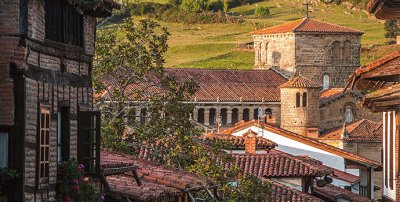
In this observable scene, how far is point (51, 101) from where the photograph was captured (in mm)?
21984

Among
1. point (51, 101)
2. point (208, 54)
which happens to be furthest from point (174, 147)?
point (208, 54)

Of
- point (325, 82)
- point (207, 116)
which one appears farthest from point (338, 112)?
point (325, 82)

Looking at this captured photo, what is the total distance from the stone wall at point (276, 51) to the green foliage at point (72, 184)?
12121 centimetres

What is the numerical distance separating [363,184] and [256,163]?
17017 mm

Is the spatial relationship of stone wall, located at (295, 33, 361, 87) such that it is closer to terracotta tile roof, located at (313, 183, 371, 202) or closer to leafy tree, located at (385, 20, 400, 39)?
leafy tree, located at (385, 20, 400, 39)

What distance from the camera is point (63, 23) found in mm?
23391

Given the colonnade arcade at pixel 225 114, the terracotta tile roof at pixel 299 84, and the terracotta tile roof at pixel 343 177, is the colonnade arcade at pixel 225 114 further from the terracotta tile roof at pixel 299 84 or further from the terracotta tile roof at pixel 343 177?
the terracotta tile roof at pixel 343 177

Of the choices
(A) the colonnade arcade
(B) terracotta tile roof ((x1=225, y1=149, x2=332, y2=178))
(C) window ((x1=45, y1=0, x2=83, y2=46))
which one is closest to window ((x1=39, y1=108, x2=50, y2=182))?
(C) window ((x1=45, y1=0, x2=83, y2=46))

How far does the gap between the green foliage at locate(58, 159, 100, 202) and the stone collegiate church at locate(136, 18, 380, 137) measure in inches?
3675

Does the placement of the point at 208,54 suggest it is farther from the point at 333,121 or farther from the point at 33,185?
the point at 33,185

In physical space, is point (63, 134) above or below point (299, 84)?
below

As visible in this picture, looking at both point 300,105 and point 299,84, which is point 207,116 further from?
point 299,84

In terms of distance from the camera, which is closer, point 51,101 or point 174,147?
point 51,101

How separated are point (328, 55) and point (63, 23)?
122927 mm
